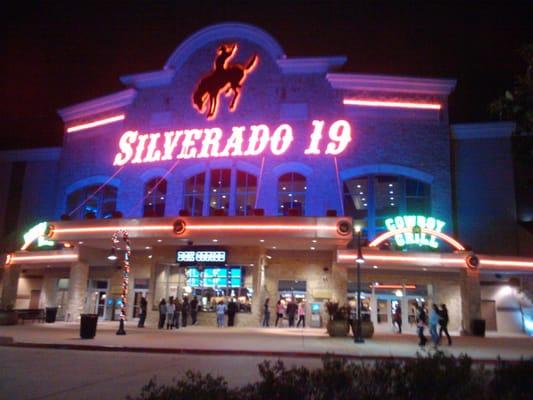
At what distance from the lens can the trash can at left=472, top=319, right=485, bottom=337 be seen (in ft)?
88.2

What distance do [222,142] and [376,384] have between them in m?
28.2

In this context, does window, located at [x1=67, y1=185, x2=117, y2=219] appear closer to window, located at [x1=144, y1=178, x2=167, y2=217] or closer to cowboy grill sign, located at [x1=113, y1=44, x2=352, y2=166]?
cowboy grill sign, located at [x1=113, y1=44, x2=352, y2=166]

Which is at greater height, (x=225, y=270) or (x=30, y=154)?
(x=30, y=154)

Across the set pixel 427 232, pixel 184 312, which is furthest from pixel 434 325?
pixel 184 312

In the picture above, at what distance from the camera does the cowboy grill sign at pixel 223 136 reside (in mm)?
32469

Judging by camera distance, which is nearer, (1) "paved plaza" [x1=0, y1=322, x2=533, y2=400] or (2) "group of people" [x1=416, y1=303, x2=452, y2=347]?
(1) "paved plaza" [x1=0, y1=322, x2=533, y2=400]

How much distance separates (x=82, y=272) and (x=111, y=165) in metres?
8.19

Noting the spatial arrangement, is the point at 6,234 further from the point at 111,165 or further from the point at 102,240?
the point at 102,240

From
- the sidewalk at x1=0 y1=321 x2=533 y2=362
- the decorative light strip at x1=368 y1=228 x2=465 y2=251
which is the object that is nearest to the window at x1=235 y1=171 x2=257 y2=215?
the decorative light strip at x1=368 y1=228 x2=465 y2=251

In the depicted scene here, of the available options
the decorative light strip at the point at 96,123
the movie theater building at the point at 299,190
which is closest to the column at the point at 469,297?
the movie theater building at the point at 299,190

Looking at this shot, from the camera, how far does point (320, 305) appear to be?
1252 inches

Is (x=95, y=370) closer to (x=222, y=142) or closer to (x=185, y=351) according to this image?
(x=185, y=351)

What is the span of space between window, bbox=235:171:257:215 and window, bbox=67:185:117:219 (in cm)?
996

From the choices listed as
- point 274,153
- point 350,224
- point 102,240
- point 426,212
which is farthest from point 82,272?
point 426,212
